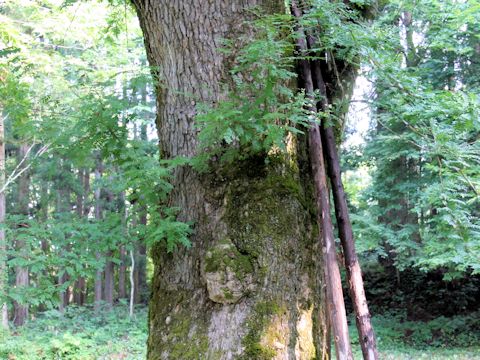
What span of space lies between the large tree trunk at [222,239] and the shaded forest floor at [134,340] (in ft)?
24.7

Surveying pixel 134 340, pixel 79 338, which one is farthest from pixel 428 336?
pixel 79 338

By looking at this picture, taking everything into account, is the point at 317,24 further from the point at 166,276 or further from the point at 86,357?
the point at 86,357

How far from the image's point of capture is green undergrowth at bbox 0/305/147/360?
31.1ft

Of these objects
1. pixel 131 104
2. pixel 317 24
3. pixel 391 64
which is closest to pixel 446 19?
pixel 391 64

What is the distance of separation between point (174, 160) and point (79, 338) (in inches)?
366

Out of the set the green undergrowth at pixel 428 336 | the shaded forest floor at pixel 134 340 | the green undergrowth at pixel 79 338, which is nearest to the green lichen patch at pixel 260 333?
the shaded forest floor at pixel 134 340

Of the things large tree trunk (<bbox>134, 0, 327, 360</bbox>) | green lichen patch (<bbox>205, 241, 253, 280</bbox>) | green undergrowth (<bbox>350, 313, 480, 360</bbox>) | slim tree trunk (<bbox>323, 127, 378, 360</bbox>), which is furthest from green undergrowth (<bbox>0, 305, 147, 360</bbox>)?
green lichen patch (<bbox>205, 241, 253, 280</bbox>)

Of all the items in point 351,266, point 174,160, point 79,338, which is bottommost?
point 79,338

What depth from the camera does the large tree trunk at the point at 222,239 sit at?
7.84 feet

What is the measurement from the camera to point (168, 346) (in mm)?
2457

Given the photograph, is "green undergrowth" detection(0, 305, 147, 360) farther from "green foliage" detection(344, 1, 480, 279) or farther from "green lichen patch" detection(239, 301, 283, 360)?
"green lichen patch" detection(239, 301, 283, 360)

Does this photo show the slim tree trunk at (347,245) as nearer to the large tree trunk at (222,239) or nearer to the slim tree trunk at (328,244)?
the slim tree trunk at (328,244)

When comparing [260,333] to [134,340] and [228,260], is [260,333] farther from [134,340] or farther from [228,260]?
[134,340]

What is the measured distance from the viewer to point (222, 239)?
8.27 ft
